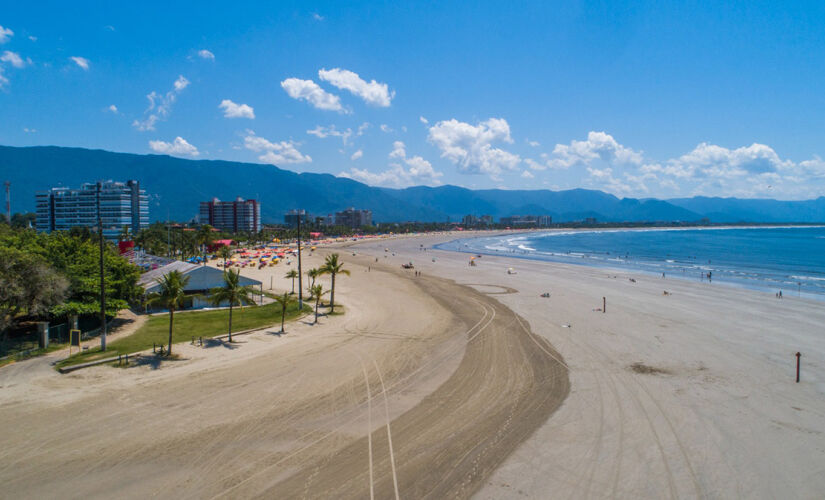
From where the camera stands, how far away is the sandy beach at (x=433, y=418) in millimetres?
10227

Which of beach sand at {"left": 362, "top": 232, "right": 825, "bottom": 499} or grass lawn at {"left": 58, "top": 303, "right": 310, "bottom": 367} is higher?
grass lawn at {"left": 58, "top": 303, "right": 310, "bottom": 367}

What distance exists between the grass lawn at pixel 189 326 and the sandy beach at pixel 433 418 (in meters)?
1.80

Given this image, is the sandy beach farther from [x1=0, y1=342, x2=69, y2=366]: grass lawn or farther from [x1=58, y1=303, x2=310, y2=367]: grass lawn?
[x1=58, y1=303, x2=310, y2=367]: grass lawn

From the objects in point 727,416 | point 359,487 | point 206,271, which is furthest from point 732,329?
point 206,271

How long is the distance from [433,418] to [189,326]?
17.4 m

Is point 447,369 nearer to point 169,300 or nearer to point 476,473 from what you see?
point 476,473

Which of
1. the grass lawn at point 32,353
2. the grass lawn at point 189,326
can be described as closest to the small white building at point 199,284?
the grass lawn at point 189,326

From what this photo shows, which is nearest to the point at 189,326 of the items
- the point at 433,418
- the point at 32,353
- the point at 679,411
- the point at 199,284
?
the point at 32,353

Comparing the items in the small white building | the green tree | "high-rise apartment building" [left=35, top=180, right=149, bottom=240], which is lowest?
the small white building

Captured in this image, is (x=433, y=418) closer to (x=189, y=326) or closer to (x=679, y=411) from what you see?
(x=679, y=411)

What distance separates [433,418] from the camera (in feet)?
44.1

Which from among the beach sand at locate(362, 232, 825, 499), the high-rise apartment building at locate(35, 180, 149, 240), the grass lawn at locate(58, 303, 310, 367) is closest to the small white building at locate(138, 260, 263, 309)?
the grass lawn at locate(58, 303, 310, 367)

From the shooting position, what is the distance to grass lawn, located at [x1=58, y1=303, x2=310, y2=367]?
750 inches

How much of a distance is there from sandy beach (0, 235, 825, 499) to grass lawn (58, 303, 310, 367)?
70.9 inches
